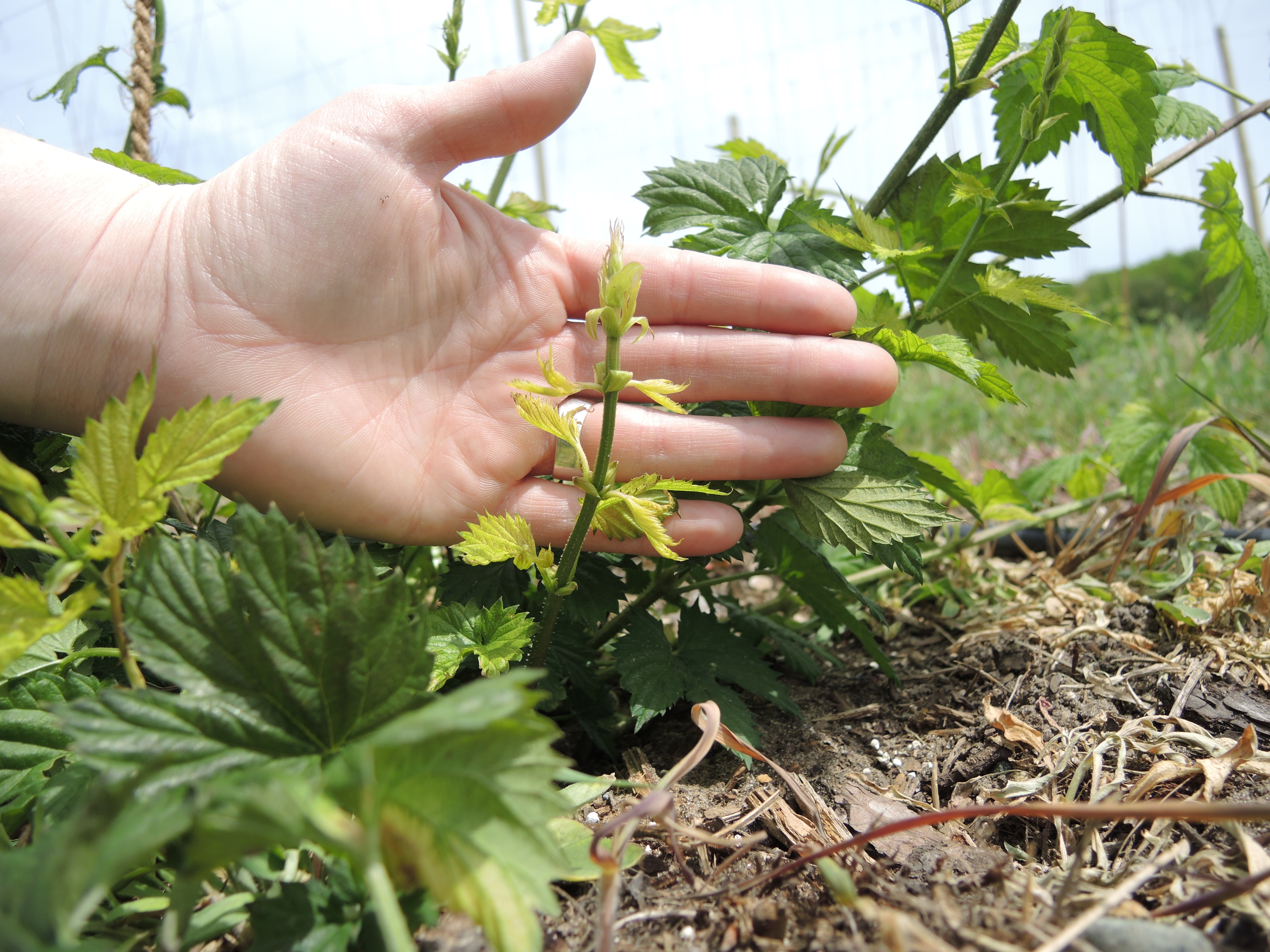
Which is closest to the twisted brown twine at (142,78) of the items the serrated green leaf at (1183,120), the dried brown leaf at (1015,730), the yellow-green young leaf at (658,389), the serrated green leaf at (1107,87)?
the yellow-green young leaf at (658,389)

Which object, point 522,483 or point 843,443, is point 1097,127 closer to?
point 843,443

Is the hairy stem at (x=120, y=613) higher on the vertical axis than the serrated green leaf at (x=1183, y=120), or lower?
lower

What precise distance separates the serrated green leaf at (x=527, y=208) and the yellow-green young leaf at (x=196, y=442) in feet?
3.74

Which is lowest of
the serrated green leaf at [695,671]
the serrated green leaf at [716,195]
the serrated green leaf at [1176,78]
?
the serrated green leaf at [695,671]

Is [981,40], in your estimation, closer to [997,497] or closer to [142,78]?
[997,497]

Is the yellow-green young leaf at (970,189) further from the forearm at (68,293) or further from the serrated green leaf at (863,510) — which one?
the forearm at (68,293)

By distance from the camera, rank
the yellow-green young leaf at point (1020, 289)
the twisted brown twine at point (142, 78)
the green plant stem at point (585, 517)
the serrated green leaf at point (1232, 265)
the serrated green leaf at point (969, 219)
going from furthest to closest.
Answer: the serrated green leaf at point (1232, 265), the twisted brown twine at point (142, 78), the serrated green leaf at point (969, 219), the yellow-green young leaf at point (1020, 289), the green plant stem at point (585, 517)

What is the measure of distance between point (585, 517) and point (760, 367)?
60 cm

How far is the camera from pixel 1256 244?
1812 mm

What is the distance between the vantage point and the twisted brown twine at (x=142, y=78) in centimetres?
169

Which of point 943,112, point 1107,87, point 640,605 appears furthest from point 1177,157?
point 640,605

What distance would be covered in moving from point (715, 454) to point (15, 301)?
48.2 inches

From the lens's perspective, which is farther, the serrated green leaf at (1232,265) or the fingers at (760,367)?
the serrated green leaf at (1232,265)

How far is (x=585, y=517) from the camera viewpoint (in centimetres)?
97
